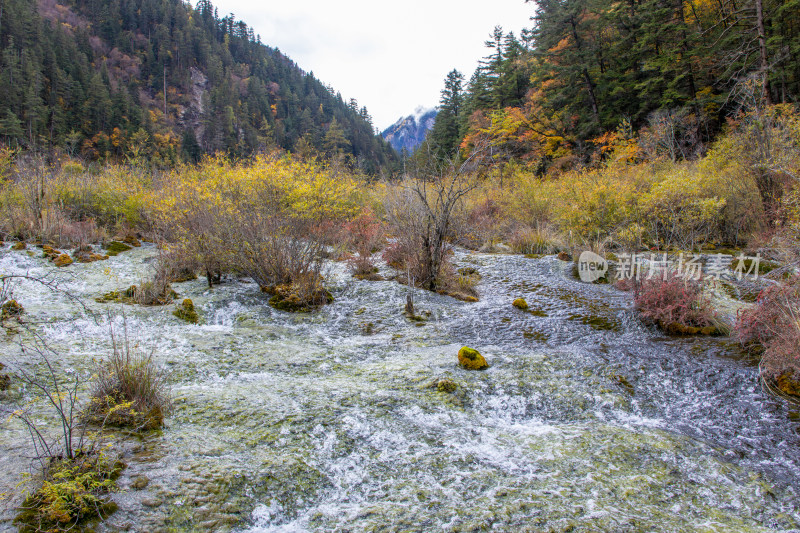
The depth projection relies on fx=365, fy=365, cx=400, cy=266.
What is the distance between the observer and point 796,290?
4879mm

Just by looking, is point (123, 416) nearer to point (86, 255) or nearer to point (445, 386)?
point (445, 386)

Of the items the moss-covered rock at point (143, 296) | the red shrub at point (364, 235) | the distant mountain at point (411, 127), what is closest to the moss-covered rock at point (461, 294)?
the red shrub at point (364, 235)

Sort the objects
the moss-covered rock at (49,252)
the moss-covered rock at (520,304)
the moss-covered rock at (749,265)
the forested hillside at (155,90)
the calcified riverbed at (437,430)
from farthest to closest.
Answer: the forested hillside at (155,90) < the moss-covered rock at (49,252) < the moss-covered rock at (749,265) < the moss-covered rock at (520,304) < the calcified riverbed at (437,430)

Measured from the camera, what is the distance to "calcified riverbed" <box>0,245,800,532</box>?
96.4 inches

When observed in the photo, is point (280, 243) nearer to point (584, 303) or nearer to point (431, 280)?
point (431, 280)

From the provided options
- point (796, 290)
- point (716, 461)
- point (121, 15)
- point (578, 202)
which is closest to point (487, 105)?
point (578, 202)

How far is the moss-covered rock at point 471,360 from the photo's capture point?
16.3 feet

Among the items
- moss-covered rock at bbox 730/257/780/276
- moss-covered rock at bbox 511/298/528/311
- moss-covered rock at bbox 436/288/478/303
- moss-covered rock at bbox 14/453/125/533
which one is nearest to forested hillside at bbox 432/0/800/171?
moss-covered rock at bbox 730/257/780/276

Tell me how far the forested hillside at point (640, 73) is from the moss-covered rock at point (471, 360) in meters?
14.2

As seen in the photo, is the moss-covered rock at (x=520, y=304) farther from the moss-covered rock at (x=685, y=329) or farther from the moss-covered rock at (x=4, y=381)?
the moss-covered rock at (x=4, y=381)

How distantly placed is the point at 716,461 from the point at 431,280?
6470 mm

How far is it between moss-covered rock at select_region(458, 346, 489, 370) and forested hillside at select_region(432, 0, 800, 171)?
14199 millimetres

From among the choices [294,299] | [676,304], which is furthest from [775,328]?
[294,299]

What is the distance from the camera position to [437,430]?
140 inches
